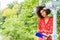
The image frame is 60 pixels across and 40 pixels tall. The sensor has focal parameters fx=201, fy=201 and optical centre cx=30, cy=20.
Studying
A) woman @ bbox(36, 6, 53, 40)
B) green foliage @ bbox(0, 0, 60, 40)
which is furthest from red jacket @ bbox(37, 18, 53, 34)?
green foliage @ bbox(0, 0, 60, 40)

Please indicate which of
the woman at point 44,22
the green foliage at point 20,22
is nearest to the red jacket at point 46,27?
the woman at point 44,22

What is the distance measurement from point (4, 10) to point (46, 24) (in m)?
0.73

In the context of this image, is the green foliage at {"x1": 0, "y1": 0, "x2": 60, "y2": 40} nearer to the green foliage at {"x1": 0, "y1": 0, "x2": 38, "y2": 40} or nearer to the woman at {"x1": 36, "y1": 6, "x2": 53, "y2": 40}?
the green foliage at {"x1": 0, "y1": 0, "x2": 38, "y2": 40}

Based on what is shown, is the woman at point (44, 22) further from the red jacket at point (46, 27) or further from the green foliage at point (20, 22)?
the green foliage at point (20, 22)

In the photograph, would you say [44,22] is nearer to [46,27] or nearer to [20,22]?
[46,27]

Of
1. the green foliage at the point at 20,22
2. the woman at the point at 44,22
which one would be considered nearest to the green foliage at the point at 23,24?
the green foliage at the point at 20,22

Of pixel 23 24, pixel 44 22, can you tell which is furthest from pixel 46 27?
pixel 23 24

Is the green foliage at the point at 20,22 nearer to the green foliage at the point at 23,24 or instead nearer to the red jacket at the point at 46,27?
the green foliage at the point at 23,24

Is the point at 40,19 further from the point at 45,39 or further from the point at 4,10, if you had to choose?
the point at 4,10

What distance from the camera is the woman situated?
190 cm

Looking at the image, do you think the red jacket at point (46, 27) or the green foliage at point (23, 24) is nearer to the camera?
the red jacket at point (46, 27)

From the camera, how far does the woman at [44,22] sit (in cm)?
190

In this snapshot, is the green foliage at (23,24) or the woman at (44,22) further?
the green foliage at (23,24)

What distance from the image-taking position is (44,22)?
194 centimetres
